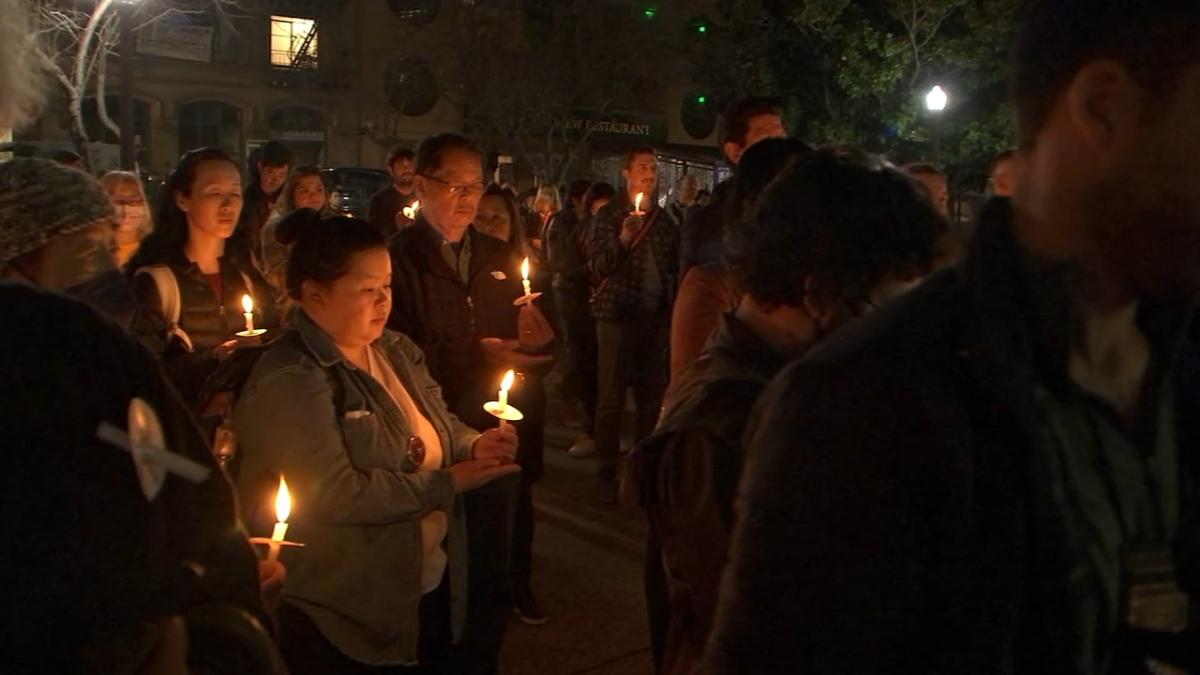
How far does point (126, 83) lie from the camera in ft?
55.9

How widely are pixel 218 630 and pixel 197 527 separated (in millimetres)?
151

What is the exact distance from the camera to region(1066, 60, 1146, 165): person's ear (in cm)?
115

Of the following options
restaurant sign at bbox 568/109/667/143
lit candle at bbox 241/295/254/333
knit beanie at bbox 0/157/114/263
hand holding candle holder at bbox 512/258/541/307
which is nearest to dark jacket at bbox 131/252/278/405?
lit candle at bbox 241/295/254/333

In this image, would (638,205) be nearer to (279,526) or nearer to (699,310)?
(699,310)

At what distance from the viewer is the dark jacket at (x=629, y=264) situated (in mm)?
6824

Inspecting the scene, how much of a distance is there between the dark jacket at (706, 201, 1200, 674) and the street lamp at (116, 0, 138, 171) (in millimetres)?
17120

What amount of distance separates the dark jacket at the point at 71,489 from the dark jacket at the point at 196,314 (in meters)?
2.59

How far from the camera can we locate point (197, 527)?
63.4 inches

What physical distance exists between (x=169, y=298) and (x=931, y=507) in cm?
383

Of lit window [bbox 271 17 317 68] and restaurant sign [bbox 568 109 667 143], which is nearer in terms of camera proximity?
restaurant sign [bbox 568 109 667 143]

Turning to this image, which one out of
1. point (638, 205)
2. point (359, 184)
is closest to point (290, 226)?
point (638, 205)

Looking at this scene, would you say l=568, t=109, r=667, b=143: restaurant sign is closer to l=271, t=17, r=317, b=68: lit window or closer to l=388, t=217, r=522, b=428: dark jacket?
l=271, t=17, r=317, b=68: lit window

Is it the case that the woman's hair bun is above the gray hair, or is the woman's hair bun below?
below

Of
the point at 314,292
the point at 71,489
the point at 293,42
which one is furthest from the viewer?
the point at 293,42
